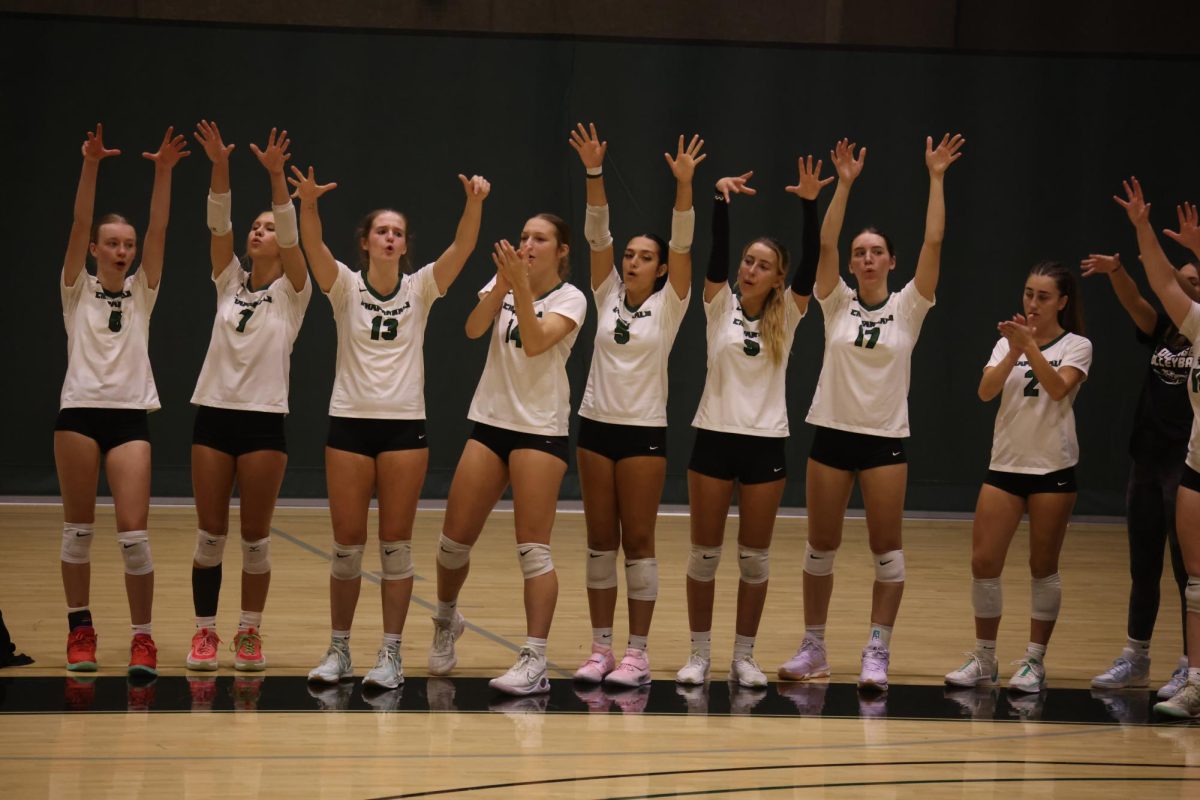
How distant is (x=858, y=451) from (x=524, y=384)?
3.88 feet

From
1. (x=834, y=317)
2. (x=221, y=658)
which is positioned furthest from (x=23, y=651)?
(x=834, y=317)

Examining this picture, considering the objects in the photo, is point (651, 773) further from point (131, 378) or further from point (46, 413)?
point (46, 413)

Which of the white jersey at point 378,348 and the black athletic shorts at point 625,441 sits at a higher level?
the white jersey at point 378,348

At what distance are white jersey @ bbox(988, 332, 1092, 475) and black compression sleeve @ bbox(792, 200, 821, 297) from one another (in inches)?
32.1

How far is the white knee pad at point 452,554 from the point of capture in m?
4.48

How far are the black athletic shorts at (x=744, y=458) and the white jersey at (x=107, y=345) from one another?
187cm

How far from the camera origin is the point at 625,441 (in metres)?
4.48

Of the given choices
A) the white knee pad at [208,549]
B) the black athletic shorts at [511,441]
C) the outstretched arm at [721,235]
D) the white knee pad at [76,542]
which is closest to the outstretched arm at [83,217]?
the white knee pad at [76,542]

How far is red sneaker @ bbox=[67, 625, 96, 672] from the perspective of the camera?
14.7 ft

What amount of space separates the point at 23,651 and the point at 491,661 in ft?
5.47

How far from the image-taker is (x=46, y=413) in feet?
30.1

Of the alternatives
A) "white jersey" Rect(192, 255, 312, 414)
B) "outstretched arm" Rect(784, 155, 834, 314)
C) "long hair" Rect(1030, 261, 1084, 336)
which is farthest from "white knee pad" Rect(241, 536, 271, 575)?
"long hair" Rect(1030, 261, 1084, 336)

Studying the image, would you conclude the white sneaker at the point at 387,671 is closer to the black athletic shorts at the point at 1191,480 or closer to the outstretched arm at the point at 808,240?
the outstretched arm at the point at 808,240

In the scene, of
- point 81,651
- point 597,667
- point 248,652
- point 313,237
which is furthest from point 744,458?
point 81,651
